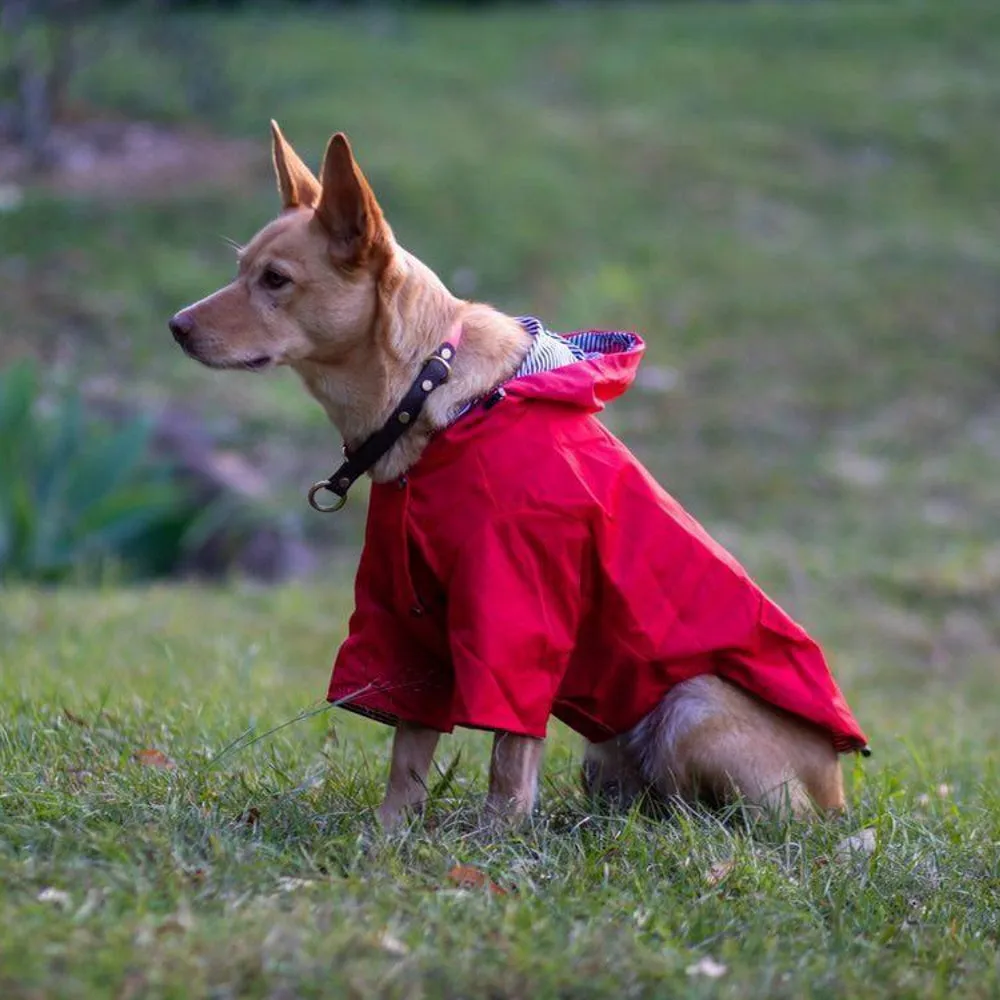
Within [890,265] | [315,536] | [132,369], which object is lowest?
[315,536]

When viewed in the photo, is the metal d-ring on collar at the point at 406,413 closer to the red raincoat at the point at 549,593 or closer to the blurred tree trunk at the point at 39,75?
the red raincoat at the point at 549,593

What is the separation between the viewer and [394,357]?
3945 mm

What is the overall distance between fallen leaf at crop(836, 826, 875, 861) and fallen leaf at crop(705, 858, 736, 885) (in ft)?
1.07

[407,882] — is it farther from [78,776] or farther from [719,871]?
[78,776]

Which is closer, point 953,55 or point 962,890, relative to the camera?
point 962,890

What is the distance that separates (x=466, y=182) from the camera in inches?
522

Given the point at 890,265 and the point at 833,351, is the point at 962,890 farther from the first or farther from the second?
the point at 890,265

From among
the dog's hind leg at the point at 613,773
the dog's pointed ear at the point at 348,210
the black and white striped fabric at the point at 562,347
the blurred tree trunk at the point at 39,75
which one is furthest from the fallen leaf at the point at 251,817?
the blurred tree trunk at the point at 39,75

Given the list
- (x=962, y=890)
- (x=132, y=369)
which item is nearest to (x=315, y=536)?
(x=132, y=369)

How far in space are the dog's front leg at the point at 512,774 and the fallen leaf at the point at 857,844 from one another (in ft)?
2.47

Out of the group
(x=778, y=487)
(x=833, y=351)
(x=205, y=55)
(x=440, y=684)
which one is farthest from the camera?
(x=205, y=55)

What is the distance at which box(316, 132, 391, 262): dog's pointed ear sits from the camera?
3771 millimetres

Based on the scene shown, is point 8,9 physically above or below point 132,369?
above

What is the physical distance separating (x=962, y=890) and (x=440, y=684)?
1346 mm
